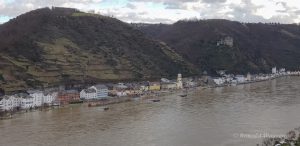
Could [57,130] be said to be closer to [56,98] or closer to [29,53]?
[56,98]

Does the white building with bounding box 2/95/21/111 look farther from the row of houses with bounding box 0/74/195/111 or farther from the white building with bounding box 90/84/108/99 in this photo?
the white building with bounding box 90/84/108/99

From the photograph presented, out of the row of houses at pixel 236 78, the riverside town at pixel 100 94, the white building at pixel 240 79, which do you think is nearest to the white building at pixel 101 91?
the riverside town at pixel 100 94

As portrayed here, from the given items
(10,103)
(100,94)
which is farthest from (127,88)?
(10,103)

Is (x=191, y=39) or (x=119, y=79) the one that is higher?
(x=191, y=39)

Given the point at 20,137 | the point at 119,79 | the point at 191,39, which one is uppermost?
the point at 191,39

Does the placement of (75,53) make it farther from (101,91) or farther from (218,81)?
(218,81)

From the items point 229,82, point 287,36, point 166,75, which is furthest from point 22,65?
point 287,36
